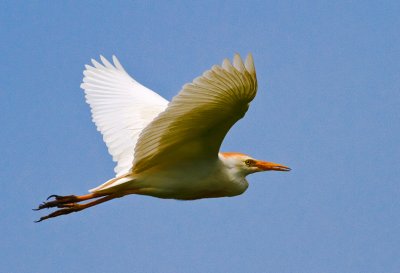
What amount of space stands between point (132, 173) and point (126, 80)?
3.14 metres

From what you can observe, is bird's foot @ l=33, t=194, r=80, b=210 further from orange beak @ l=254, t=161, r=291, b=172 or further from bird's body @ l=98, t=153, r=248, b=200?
orange beak @ l=254, t=161, r=291, b=172

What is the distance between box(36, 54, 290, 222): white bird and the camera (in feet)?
28.2

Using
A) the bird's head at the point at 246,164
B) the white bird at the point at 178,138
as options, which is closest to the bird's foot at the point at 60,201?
the white bird at the point at 178,138

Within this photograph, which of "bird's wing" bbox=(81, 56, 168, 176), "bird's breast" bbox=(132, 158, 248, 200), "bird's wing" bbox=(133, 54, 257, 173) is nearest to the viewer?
"bird's wing" bbox=(133, 54, 257, 173)

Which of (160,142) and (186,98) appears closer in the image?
(186,98)

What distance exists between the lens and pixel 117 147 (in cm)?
1135

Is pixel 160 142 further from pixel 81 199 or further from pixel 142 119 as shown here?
pixel 142 119

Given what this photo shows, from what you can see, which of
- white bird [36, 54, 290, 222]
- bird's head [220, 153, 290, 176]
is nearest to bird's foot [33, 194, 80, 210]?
white bird [36, 54, 290, 222]

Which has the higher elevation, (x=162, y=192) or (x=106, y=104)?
(x=106, y=104)

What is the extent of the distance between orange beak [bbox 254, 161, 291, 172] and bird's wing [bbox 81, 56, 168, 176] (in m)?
1.67

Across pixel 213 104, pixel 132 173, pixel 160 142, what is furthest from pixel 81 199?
pixel 213 104

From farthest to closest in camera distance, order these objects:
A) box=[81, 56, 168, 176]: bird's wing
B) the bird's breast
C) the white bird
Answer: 1. box=[81, 56, 168, 176]: bird's wing
2. the bird's breast
3. the white bird

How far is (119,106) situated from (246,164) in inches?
95.2

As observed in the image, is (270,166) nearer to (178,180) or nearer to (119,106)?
(178,180)
